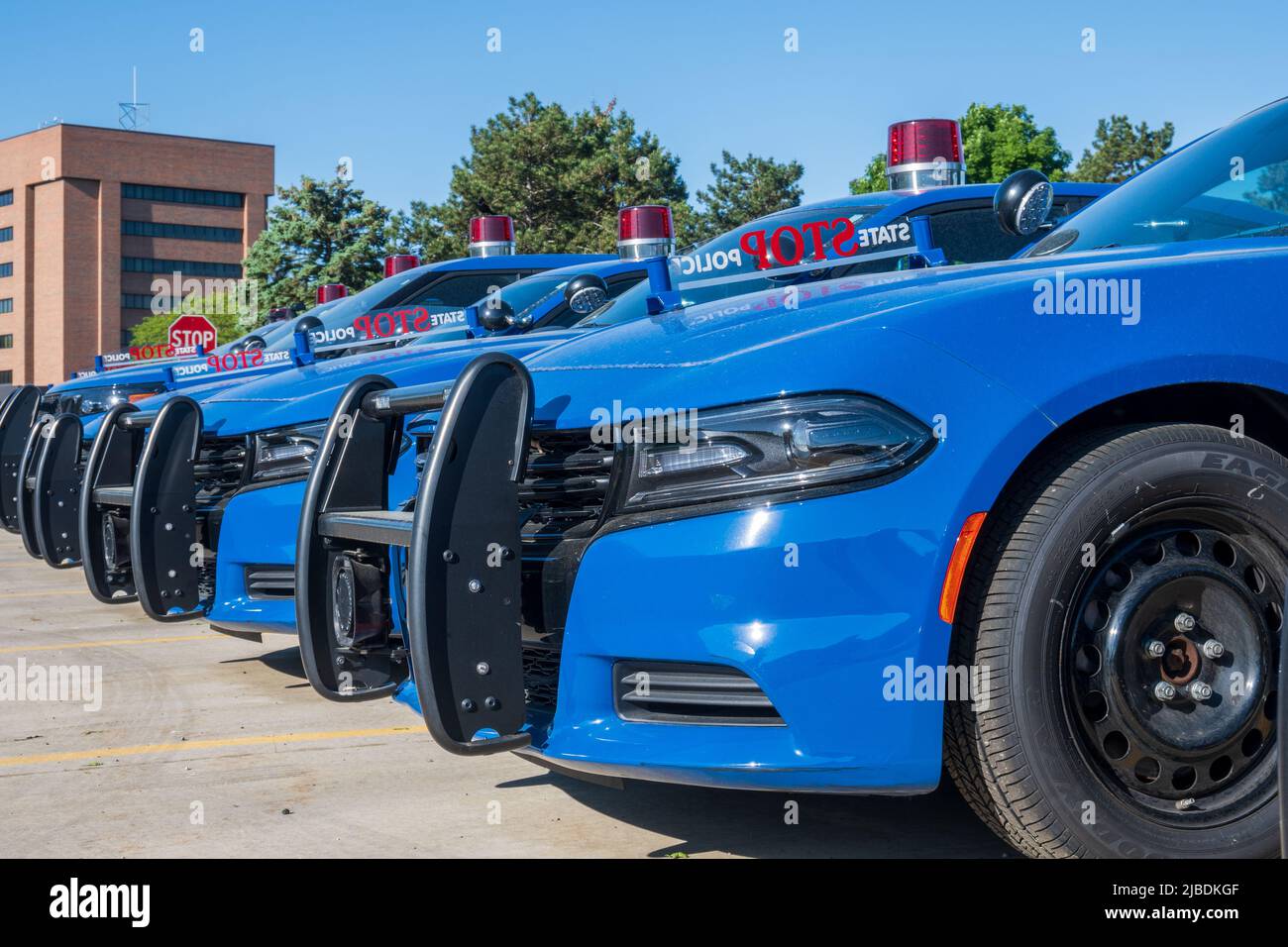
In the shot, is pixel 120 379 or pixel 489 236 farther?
pixel 120 379

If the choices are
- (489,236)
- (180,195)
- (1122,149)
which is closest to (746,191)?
(1122,149)

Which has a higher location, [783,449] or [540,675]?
[783,449]

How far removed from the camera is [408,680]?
129 inches

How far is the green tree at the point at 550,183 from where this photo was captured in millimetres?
42656

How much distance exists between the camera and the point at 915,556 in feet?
8.16

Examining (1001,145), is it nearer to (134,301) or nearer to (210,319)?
(210,319)

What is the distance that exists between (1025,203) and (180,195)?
8113cm

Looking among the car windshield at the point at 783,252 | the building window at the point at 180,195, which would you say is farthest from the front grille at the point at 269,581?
the building window at the point at 180,195

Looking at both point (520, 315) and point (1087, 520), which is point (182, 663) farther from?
point (1087, 520)

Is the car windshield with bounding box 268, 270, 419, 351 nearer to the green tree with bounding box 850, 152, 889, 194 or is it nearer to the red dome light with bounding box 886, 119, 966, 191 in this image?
the red dome light with bounding box 886, 119, 966, 191

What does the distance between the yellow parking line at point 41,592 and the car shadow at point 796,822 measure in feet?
17.8

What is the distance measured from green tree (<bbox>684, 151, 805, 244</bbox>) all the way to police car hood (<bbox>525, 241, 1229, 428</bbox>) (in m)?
59.6

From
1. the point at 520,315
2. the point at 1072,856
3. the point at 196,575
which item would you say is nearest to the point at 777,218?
the point at 520,315
